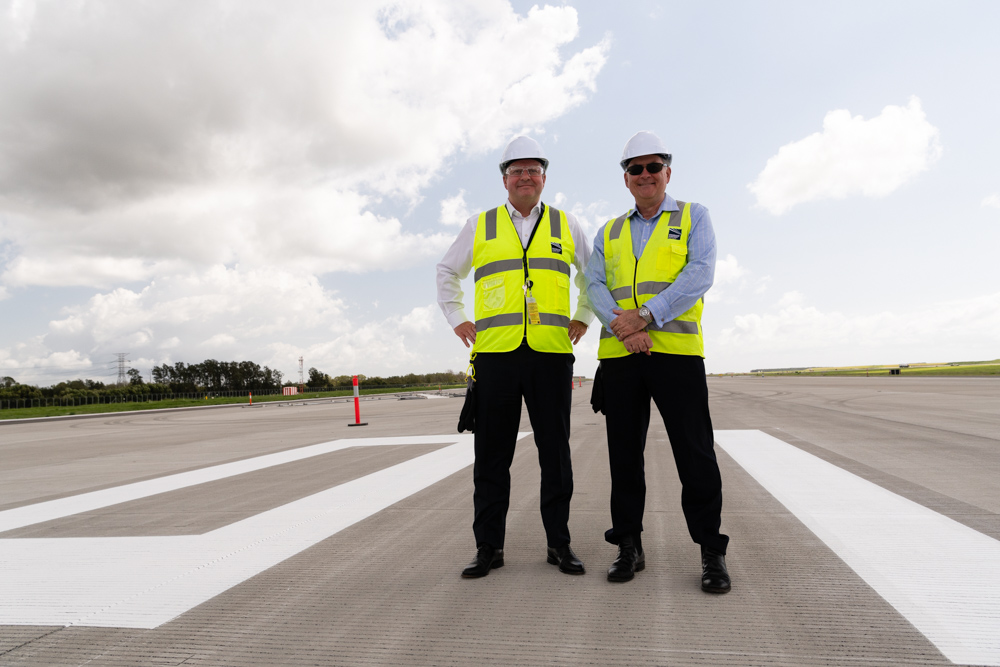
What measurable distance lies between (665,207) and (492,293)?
3.02ft

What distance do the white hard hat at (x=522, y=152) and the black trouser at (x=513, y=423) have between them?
965mm

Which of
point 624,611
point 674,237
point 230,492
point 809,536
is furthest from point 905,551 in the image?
point 230,492

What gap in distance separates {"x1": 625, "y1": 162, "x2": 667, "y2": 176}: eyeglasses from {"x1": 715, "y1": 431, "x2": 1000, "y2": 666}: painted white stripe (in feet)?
6.28

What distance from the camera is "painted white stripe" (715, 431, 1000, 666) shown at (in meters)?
1.74

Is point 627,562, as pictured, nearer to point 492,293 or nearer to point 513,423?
point 513,423

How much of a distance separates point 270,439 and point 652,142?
8.25m

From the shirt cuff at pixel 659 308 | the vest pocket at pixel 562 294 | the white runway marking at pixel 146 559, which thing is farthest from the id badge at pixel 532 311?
the white runway marking at pixel 146 559

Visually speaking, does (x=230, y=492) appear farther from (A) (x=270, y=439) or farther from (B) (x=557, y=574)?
(A) (x=270, y=439)

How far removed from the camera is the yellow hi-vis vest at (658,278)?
8.04 feet

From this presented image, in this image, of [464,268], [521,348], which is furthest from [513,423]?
[464,268]

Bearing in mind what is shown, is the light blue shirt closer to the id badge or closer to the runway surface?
the id badge

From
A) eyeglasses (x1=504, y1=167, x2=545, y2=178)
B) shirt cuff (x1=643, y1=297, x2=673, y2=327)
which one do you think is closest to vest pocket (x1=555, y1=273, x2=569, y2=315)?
shirt cuff (x1=643, y1=297, x2=673, y2=327)

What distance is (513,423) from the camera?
2.70 m

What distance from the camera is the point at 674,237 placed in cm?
255
